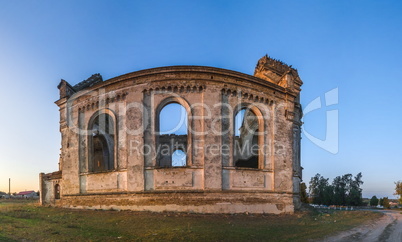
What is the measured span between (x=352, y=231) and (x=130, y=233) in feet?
27.9

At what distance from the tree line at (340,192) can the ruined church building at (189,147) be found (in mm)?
31347

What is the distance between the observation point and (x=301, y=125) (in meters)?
20.2

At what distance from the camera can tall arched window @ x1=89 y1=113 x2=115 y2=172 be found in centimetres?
1808

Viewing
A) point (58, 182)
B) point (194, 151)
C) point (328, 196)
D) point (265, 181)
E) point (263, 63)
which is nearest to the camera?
point (194, 151)

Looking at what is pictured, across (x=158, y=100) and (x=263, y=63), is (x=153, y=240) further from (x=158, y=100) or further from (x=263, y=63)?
(x=263, y=63)

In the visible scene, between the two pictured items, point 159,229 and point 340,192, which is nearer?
point 159,229

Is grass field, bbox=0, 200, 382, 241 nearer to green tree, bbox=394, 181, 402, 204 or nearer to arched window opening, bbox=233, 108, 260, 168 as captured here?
arched window opening, bbox=233, 108, 260, 168

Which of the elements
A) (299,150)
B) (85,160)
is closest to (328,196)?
(299,150)

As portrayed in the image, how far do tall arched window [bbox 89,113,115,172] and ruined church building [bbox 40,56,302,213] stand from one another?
956 millimetres

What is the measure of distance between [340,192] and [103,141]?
40.4 m

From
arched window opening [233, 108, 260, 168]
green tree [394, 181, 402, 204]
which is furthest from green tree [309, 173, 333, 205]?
arched window opening [233, 108, 260, 168]

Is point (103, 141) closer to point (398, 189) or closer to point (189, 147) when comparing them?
point (189, 147)

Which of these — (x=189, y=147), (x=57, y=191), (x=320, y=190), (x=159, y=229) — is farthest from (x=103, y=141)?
(x=320, y=190)

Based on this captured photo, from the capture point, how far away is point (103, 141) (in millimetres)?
21031
